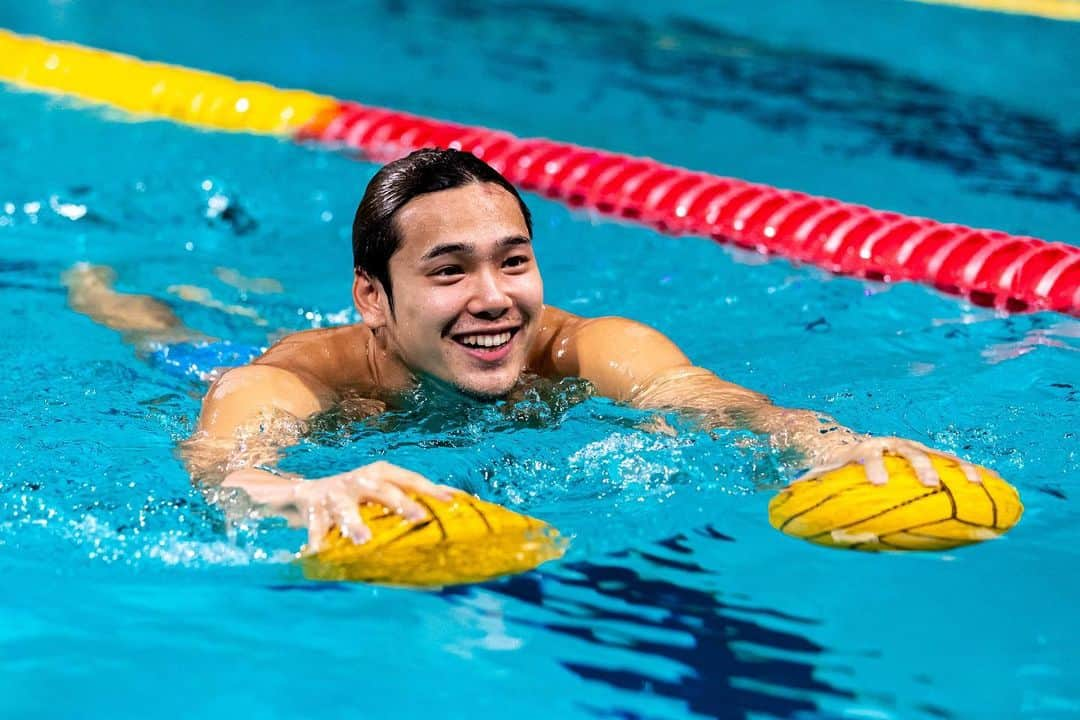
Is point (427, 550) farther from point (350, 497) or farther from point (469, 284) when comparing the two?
point (469, 284)

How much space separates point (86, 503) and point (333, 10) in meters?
7.97

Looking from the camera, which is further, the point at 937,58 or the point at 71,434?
the point at 937,58

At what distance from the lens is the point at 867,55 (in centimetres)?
962

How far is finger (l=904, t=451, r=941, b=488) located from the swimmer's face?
0.94m

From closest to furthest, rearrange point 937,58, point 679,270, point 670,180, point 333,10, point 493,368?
1. point 493,368
2. point 679,270
3. point 670,180
4. point 937,58
5. point 333,10

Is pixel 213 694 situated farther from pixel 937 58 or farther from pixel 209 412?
pixel 937 58

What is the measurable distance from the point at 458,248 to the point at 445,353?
259 millimetres

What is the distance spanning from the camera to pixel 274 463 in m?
3.09

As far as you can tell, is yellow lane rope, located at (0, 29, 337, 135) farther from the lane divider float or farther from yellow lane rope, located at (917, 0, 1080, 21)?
yellow lane rope, located at (917, 0, 1080, 21)

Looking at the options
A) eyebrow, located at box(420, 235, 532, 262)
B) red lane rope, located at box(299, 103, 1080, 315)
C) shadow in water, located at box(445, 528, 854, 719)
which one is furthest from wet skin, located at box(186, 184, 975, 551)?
red lane rope, located at box(299, 103, 1080, 315)

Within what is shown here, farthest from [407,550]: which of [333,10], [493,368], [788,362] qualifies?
[333,10]

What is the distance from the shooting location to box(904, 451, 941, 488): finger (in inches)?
112

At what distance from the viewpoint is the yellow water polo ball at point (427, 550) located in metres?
2.65

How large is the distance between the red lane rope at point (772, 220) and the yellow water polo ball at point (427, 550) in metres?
2.85
